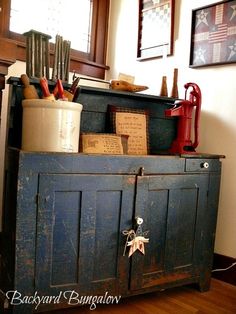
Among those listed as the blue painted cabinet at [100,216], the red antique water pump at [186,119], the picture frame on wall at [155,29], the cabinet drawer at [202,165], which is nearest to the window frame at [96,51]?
the picture frame on wall at [155,29]

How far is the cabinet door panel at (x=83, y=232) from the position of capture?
1370 mm

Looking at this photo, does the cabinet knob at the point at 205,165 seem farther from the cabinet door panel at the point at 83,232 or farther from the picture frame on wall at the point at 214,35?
the picture frame on wall at the point at 214,35

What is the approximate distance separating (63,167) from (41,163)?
→ 0.09 m

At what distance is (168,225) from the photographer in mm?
1656

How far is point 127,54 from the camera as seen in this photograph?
2467 mm

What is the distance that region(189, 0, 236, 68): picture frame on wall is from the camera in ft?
6.22

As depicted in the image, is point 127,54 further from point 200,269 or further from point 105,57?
point 200,269

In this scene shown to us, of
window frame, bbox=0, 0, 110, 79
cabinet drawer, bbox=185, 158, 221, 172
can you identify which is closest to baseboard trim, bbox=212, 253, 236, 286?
cabinet drawer, bbox=185, 158, 221, 172

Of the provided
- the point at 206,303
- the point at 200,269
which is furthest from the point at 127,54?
the point at 206,303

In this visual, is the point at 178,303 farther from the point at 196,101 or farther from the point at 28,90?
the point at 28,90

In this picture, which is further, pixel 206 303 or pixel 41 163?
pixel 206 303

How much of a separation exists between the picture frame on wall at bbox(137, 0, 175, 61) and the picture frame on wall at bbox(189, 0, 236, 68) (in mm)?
171

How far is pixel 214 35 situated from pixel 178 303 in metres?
1.45

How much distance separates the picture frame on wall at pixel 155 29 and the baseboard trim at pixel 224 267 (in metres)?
1.25
